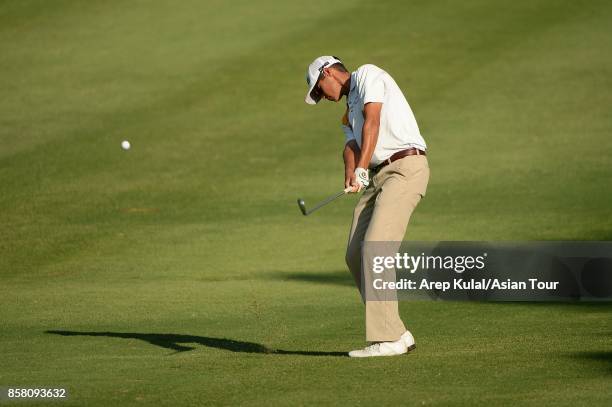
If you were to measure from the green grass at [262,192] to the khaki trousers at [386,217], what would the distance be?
0.32m

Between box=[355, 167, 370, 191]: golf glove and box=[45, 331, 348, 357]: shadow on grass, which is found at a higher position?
box=[355, 167, 370, 191]: golf glove

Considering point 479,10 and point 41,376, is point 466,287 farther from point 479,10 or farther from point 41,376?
point 479,10

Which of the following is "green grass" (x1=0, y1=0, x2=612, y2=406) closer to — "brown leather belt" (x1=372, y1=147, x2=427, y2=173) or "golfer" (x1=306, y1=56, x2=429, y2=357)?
"golfer" (x1=306, y1=56, x2=429, y2=357)

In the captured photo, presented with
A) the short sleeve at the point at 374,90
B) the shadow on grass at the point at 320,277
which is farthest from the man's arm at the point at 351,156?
the shadow on grass at the point at 320,277

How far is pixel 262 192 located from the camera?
2081 cm

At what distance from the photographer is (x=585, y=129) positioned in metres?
24.1

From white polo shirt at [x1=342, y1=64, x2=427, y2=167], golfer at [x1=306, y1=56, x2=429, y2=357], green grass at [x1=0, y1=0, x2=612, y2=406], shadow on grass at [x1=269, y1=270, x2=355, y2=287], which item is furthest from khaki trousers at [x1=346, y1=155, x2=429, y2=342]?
shadow on grass at [x1=269, y1=270, x2=355, y2=287]

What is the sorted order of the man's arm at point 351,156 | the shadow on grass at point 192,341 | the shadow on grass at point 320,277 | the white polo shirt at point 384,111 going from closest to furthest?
the white polo shirt at point 384,111
the man's arm at point 351,156
the shadow on grass at point 192,341
the shadow on grass at point 320,277

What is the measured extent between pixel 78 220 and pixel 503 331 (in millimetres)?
10012

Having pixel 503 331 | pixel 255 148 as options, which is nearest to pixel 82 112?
pixel 255 148

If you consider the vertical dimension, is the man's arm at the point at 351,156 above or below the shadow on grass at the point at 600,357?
above

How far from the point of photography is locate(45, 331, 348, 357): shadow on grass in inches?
389

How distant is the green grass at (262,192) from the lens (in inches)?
351

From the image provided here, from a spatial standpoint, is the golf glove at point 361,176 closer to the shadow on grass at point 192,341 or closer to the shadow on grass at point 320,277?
the shadow on grass at point 192,341
